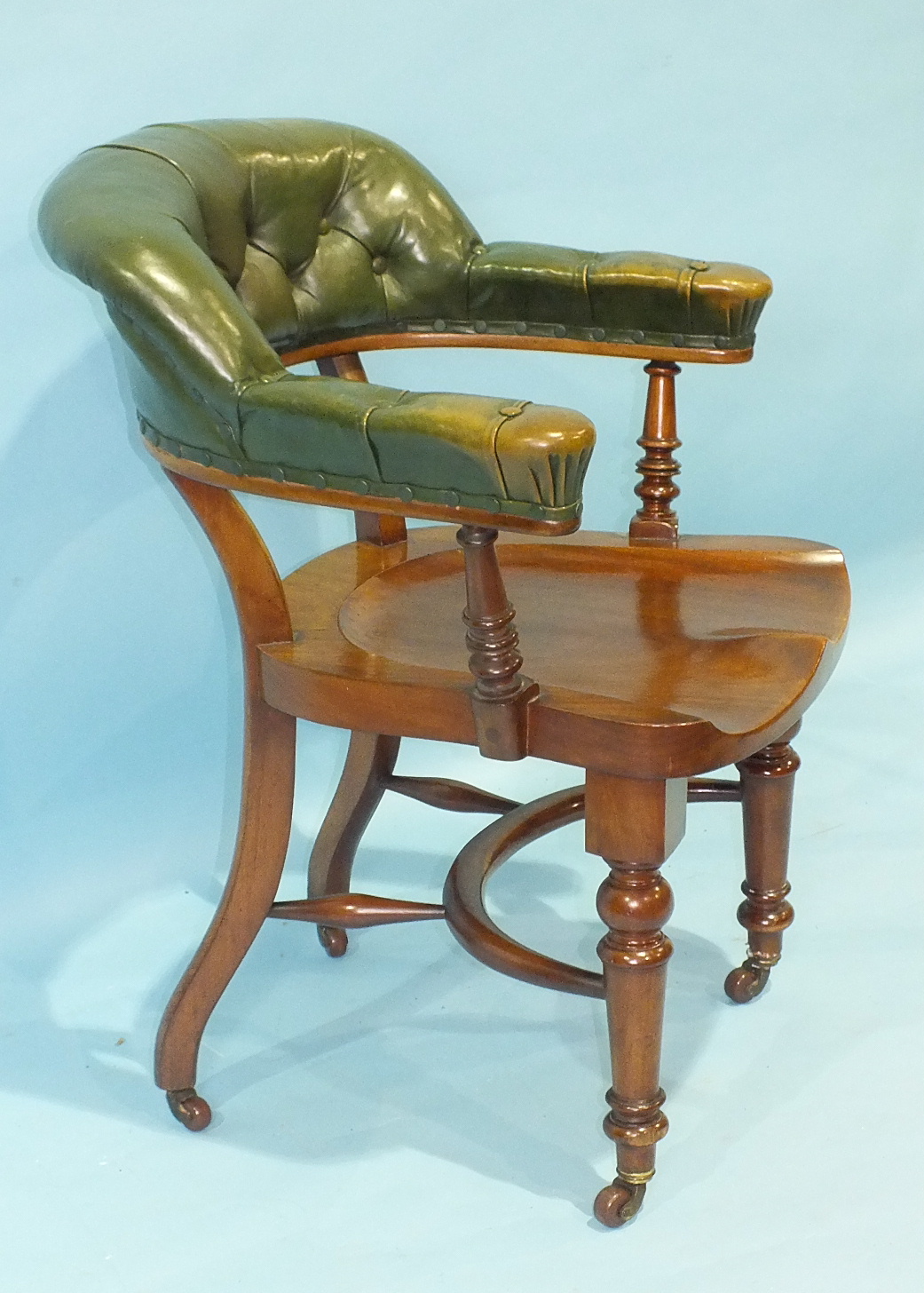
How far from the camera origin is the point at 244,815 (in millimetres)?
1721

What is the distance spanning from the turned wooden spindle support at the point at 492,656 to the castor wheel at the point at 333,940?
0.70m

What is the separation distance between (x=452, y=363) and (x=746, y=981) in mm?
1054

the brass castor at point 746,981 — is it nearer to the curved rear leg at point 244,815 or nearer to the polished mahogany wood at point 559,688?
the polished mahogany wood at point 559,688

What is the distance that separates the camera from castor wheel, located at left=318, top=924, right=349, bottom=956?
2.11m

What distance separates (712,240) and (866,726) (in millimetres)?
800

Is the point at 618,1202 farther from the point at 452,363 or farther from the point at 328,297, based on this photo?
the point at 452,363

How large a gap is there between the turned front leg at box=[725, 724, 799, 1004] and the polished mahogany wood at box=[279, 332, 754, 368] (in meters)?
0.41

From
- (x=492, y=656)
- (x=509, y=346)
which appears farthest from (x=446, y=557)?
(x=492, y=656)

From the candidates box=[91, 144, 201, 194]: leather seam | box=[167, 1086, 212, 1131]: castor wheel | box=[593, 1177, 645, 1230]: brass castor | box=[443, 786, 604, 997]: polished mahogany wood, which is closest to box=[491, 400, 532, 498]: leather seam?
box=[91, 144, 201, 194]: leather seam

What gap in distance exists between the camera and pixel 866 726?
2.57 m

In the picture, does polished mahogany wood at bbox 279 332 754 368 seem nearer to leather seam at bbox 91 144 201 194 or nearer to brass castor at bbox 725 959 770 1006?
leather seam at bbox 91 144 201 194

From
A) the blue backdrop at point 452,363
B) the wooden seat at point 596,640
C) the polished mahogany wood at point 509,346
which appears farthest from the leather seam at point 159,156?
the blue backdrop at point 452,363

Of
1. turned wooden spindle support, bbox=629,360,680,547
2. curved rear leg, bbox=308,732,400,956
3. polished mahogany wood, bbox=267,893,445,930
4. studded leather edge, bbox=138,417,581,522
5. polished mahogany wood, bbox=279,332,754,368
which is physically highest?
studded leather edge, bbox=138,417,581,522

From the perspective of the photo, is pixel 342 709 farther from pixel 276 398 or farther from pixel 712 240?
pixel 712 240
